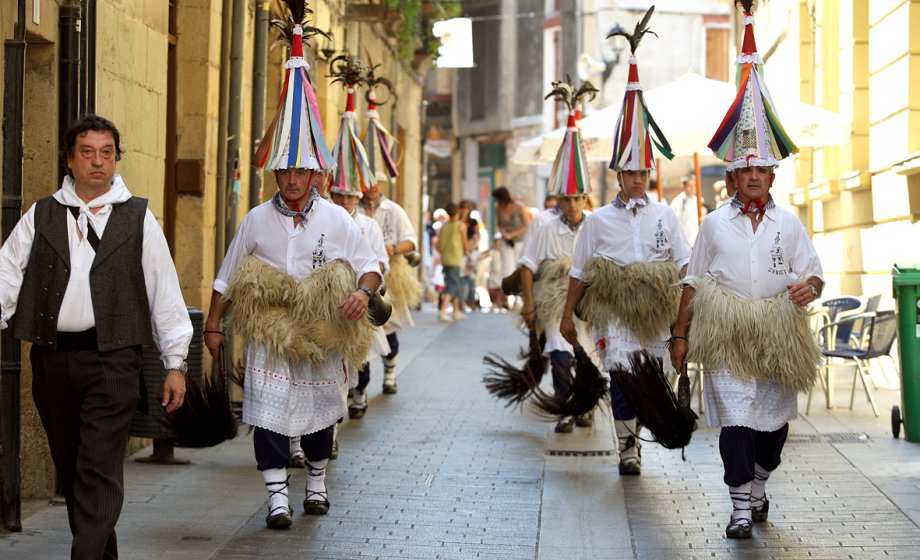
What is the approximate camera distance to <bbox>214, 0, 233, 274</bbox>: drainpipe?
11.0 metres

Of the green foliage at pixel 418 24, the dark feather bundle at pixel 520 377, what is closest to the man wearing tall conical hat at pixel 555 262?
the dark feather bundle at pixel 520 377

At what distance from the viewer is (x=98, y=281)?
5254mm

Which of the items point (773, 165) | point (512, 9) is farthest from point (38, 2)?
point (512, 9)

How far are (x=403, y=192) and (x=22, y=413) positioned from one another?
60.2 feet

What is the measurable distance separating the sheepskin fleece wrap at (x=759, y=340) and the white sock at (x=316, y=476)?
6.61 feet

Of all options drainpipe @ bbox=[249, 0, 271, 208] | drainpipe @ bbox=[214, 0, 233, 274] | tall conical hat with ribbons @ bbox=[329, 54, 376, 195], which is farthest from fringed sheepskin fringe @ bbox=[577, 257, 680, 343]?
drainpipe @ bbox=[249, 0, 271, 208]

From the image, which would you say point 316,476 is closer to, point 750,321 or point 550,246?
point 750,321

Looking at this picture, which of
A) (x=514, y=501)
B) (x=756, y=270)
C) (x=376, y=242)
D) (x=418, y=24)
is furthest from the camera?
(x=418, y=24)

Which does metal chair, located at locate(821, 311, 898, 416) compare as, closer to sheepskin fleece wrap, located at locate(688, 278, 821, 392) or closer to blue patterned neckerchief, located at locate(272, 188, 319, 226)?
sheepskin fleece wrap, located at locate(688, 278, 821, 392)

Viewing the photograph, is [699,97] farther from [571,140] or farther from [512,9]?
[512,9]

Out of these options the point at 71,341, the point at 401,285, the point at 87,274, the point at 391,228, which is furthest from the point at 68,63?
the point at 401,285

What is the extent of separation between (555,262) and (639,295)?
169 cm

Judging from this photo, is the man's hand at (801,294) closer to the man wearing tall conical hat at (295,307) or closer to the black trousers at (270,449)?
the man wearing tall conical hat at (295,307)

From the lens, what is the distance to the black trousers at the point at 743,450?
663cm
